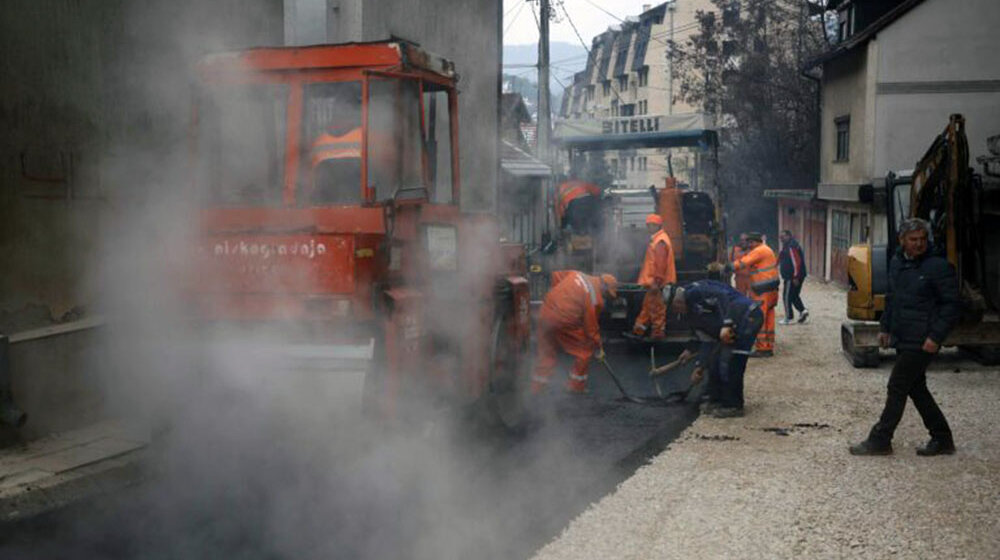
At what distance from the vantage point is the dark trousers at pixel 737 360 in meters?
8.12

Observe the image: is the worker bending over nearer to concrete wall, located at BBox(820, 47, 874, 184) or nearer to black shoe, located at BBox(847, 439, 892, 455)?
black shoe, located at BBox(847, 439, 892, 455)

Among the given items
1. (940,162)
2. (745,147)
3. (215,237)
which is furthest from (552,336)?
(745,147)

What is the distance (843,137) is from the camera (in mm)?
22719

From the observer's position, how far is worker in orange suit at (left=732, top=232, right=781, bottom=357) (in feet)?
36.9

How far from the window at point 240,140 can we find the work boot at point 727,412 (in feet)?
13.8

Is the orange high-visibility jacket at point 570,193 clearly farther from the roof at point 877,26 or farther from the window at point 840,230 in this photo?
the window at point 840,230

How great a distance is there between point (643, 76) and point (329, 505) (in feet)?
159

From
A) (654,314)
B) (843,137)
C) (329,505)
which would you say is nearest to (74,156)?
Answer: (329,505)

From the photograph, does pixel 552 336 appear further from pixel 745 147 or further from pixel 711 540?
pixel 745 147

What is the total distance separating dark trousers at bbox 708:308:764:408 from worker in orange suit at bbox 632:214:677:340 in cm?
219

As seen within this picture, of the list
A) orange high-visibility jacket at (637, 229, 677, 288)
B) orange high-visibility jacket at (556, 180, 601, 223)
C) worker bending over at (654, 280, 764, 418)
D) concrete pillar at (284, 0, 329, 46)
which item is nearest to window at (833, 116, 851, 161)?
orange high-visibility jacket at (556, 180, 601, 223)

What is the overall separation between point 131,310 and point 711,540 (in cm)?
454

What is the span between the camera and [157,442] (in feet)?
18.7

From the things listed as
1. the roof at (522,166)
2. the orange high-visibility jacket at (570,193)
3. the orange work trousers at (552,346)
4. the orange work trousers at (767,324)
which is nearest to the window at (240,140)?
the orange work trousers at (552,346)
